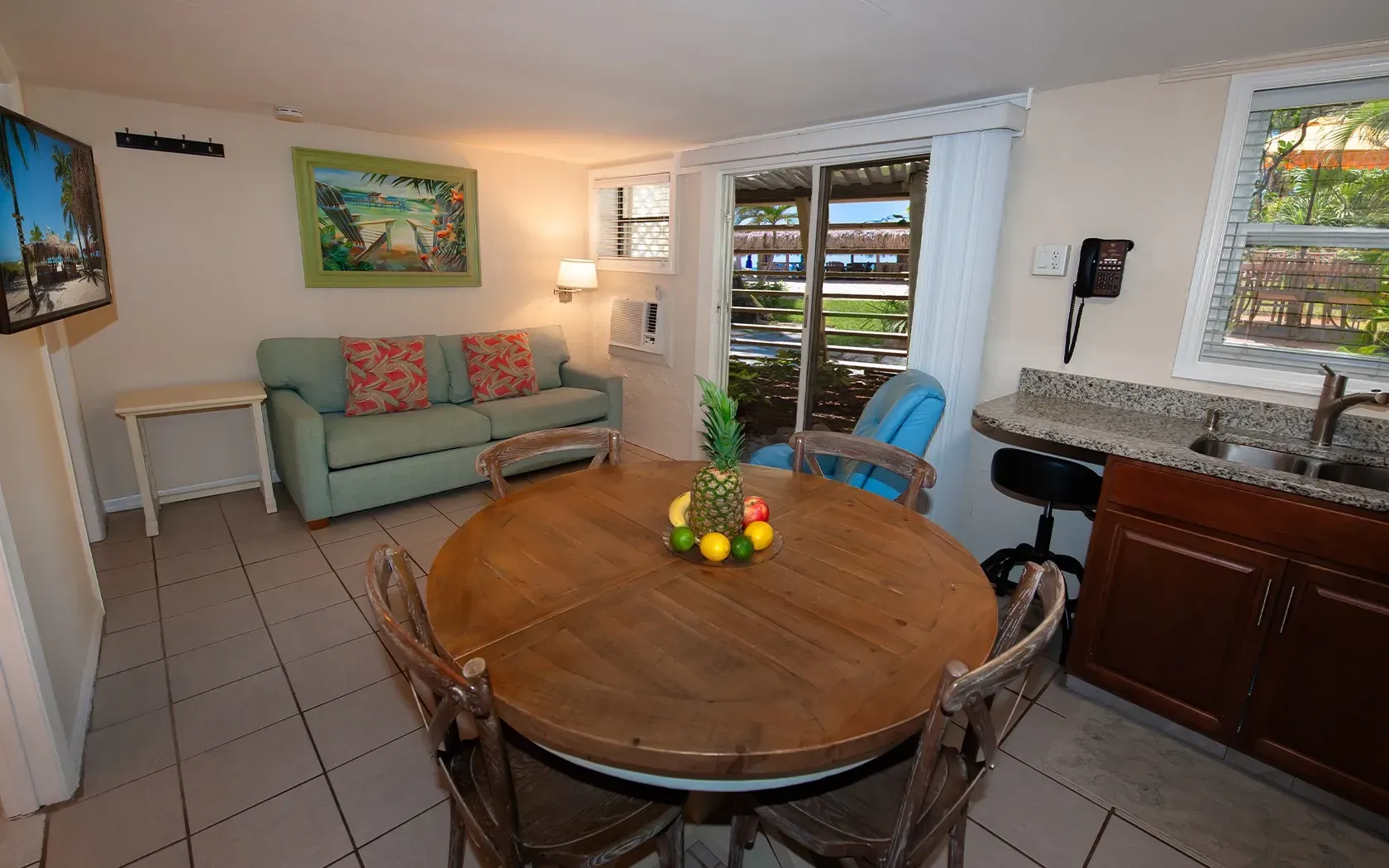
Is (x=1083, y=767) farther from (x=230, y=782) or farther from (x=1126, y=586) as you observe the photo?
(x=230, y=782)

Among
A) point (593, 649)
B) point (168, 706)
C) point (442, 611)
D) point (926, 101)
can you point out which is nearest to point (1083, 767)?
point (593, 649)

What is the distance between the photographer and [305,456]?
3119 millimetres

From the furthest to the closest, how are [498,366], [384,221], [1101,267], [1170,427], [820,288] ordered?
[498,366], [384,221], [820,288], [1101,267], [1170,427]

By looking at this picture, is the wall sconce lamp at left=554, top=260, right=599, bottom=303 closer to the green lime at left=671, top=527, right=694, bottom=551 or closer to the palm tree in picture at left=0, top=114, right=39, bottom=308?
the palm tree in picture at left=0, top=114, right=39, bottom=308

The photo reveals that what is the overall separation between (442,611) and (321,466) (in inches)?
98.2

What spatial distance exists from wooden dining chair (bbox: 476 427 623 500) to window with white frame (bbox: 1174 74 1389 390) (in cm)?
219

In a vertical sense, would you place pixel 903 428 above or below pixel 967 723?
above

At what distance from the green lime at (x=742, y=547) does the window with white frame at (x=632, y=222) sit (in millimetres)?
3267

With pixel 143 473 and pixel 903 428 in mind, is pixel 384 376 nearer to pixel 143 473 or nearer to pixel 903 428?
pixel 143 473

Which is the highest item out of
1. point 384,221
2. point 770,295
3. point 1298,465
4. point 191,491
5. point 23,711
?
point 384,221

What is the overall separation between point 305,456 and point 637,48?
98.6 inches

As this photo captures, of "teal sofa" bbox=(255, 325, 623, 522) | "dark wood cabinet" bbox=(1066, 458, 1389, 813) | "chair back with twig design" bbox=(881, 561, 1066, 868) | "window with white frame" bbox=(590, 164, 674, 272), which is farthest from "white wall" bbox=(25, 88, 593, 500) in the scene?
"dark wood cabinet" bbox=(1066, 458, 1389, 813)

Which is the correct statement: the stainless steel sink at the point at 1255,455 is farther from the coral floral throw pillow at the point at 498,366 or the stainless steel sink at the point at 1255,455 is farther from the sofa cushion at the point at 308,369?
the sofa cushion at the point at 308,369

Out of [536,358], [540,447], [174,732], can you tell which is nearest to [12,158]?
[540,447]
